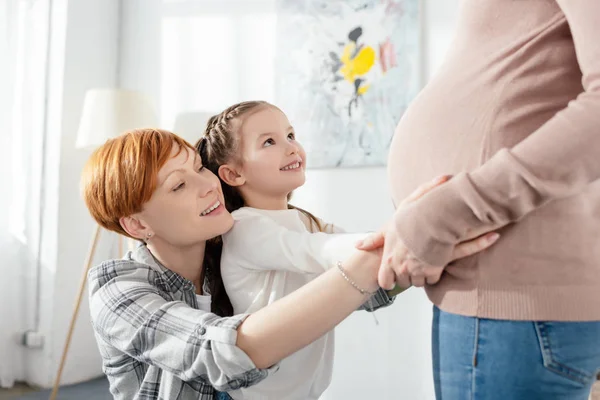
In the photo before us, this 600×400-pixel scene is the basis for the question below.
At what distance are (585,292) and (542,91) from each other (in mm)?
274

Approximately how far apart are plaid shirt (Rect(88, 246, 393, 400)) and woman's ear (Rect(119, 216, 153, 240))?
48mm

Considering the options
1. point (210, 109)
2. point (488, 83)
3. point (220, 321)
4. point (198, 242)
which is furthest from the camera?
point (210, 109)

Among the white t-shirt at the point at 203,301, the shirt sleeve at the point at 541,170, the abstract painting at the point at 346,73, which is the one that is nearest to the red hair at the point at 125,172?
the white t-shirt at the point at 203,301

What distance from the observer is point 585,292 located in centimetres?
79

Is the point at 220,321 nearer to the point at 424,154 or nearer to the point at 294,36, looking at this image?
the point at 424,154

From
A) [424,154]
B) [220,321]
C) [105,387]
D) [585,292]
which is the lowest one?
[105,387]

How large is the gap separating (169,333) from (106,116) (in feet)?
7.19

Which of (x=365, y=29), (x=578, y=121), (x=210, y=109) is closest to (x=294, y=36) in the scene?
(x=365, y=29)

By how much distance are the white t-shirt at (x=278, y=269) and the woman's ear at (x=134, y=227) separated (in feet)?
0.58

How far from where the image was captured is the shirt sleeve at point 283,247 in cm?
119

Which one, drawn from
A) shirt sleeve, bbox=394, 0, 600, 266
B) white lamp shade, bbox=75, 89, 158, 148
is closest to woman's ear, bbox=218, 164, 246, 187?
shirt sleeve, bbox=394, 0, 600, 266

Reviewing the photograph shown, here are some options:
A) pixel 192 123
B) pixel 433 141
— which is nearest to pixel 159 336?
pixel 433 141

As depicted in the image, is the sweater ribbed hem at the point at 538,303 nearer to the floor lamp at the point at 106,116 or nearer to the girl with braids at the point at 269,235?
the girl with braids at the point at 269,235

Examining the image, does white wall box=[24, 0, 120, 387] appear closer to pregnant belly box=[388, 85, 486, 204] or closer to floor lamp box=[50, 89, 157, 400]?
floor lamp box=[50, 89, 157, 400]
